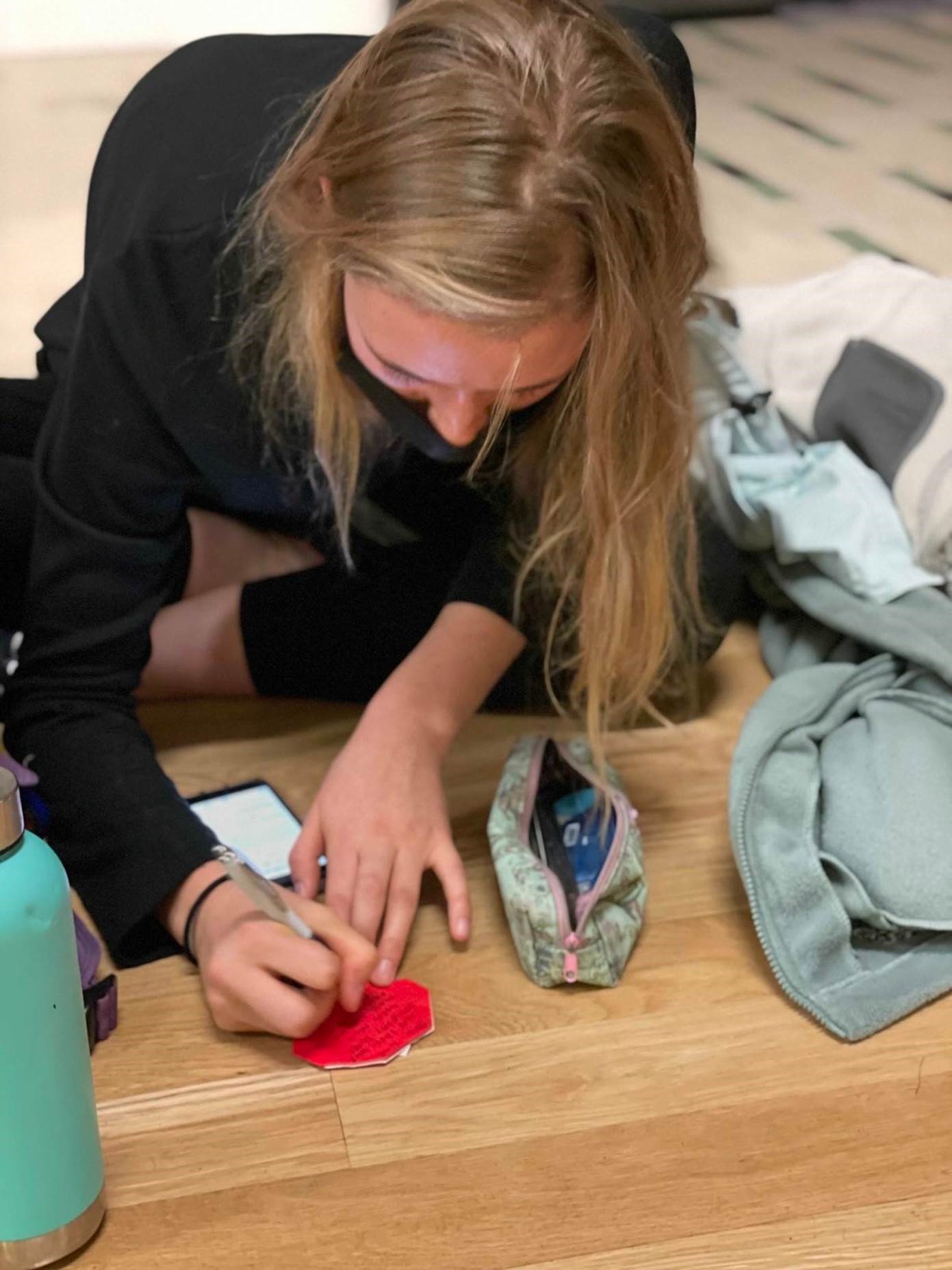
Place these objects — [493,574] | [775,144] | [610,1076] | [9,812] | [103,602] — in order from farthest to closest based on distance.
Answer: [775,144] → [493,574] → [103,602] → [610,1076] → [9,812]

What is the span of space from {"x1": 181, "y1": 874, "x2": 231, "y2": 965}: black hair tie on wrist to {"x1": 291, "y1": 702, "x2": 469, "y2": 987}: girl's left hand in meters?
0.07

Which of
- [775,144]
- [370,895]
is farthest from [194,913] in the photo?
[775,144]

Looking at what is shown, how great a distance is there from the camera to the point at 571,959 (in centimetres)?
101

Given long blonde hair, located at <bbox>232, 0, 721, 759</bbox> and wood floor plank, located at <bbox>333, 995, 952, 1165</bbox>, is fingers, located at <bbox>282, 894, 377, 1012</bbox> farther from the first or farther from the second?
long blonde hair, located at <bbox>232, 0, 721, 759</bbox>

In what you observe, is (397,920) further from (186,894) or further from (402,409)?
(402,409)

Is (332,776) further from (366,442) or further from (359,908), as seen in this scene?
(366,442)

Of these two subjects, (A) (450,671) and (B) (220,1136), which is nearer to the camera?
(B) (220,1136)

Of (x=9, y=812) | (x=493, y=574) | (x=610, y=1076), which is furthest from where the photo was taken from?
(x=493, y=574)

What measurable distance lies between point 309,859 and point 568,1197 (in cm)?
30

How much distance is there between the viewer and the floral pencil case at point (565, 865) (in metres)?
1.01

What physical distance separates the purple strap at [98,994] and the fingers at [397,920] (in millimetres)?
166

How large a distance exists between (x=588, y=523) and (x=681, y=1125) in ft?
1.29

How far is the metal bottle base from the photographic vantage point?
0.79 m

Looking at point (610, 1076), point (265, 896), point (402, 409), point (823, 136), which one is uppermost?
point (402, 409)
